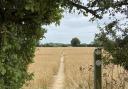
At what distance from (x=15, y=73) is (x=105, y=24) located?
6.89 feet

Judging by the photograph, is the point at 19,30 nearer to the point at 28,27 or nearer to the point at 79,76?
the point at 28,27

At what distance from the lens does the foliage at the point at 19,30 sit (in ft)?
31.7

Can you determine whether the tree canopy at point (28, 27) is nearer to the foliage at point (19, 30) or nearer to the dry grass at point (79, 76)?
the foliage at point (19, 30)

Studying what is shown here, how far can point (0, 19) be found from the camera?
10031 millimetres

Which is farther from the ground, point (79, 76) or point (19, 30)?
point (19, 30)

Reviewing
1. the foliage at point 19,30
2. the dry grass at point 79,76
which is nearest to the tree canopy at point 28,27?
the foliage at point 19,30

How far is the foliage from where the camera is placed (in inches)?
380

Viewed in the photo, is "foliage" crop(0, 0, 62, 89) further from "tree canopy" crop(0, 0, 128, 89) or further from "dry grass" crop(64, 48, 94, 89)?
"dry grass" crop(64, 48, 94, 89)

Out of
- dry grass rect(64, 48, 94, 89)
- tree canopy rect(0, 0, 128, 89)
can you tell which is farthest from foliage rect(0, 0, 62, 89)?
dry grass rect(64, 48, 94, 89)

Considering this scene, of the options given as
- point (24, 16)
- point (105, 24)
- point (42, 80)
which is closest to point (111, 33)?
point (105, 24)

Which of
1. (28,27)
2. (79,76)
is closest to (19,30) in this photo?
(28,27)

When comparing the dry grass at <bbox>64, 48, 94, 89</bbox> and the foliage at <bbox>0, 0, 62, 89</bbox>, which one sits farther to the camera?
the dry grass at <bbox>64, 48, 94, 89</bbox>

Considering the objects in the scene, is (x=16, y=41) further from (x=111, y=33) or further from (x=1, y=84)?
(x=111, y=33)

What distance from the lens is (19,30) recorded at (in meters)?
10.4
